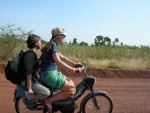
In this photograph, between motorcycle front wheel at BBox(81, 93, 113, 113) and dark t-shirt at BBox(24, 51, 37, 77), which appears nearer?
dark t-shirt at BBox(24, 51, 37, 77)

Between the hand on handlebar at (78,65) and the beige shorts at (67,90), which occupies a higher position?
the hand on handlebar at (78,65)

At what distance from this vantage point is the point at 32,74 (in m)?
7.58

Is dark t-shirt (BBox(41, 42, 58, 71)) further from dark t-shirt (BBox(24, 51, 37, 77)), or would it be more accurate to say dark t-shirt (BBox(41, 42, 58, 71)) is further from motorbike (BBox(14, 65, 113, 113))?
motorbike (BBox(14, 65, 113, 113))

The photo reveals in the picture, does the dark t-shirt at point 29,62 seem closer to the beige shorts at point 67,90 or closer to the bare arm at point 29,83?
the bare arm at point 29,83

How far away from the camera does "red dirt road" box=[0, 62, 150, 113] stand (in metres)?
9.86

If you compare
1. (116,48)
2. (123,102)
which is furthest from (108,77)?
(116,48)

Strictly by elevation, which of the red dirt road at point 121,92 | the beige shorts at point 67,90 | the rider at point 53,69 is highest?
the rider at point 53,69

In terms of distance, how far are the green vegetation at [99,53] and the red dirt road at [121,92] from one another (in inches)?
57.6

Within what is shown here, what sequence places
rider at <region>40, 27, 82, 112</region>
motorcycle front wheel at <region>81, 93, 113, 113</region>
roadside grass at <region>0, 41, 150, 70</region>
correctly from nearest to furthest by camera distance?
rider at <region>40, 27, 82, 112</region>
motorcycle front wheel at <region>81, 93, 113, 113</region>
roadside grass at <region>0, 41, 150, 70</region>

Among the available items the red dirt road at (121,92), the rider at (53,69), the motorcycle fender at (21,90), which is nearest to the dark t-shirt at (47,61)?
the rider at (53,69)

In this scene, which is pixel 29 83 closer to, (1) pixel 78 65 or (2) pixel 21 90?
(2) pixel 21 90

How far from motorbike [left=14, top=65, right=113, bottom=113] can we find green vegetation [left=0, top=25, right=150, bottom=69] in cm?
1155

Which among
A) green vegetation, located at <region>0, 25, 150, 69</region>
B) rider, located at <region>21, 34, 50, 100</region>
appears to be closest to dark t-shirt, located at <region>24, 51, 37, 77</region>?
rider, located at <region>21, 34, 50, 100</region>

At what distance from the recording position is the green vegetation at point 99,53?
20.6 meters
